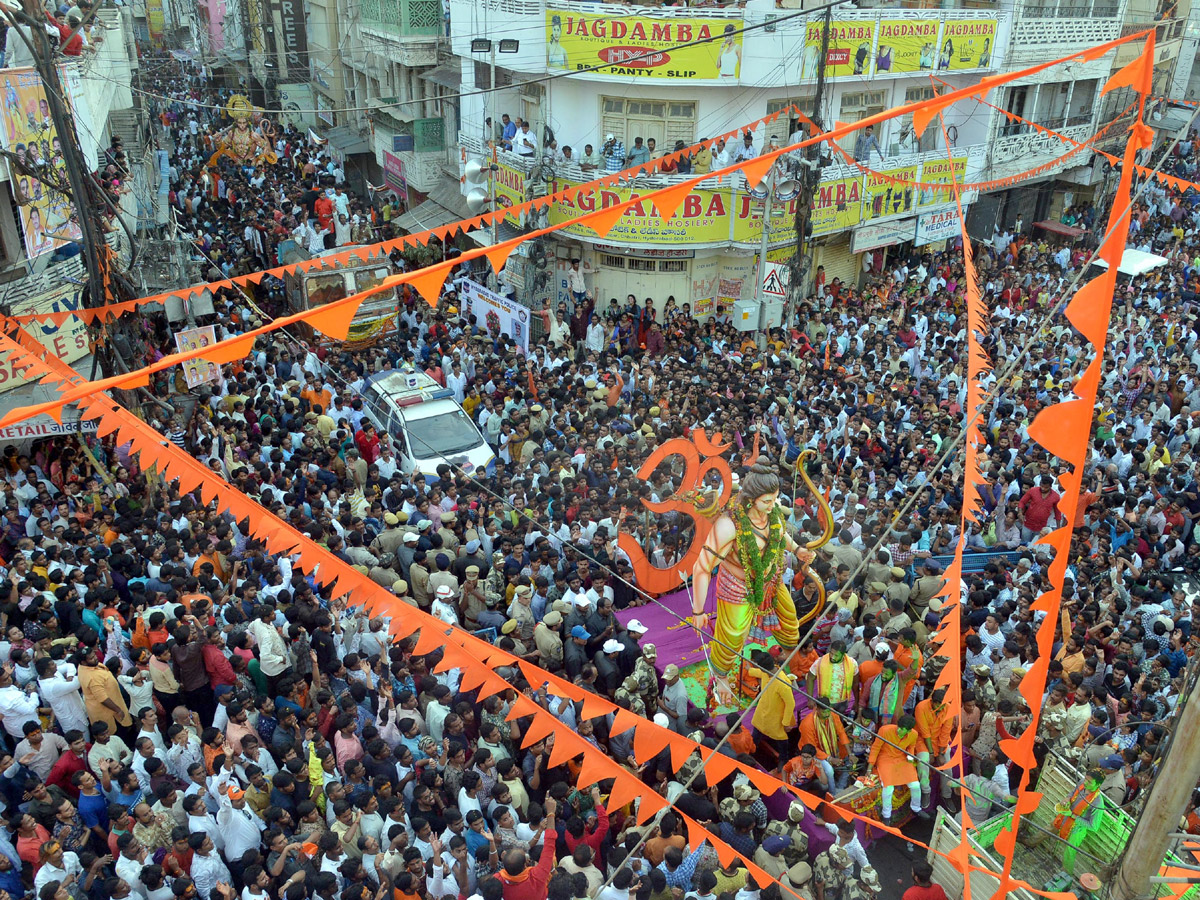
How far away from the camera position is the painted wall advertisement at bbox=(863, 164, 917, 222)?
63.4ft

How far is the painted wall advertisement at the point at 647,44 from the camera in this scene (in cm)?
1673

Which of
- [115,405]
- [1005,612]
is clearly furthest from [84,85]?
[1005,612]

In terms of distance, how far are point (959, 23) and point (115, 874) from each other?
20.6 meters

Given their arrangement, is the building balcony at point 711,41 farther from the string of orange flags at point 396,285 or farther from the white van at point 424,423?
the string of orange flags at point 396,285

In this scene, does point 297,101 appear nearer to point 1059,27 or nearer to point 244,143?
point 244,143

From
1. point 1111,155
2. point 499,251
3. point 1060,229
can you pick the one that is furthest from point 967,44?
point 499,251

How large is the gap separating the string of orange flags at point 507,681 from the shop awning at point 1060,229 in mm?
21904

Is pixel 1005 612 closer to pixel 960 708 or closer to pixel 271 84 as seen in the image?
pixel 960 708

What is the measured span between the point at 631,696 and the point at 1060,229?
22.4m

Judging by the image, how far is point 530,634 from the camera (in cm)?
911

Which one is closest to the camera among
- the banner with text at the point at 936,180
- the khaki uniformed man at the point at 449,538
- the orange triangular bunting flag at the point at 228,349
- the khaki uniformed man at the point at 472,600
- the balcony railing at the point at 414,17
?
the orange triangular bunting flag at the point at 228,349

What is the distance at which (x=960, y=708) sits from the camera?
7.44m

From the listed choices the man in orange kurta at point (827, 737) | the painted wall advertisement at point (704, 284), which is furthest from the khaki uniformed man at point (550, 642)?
the painted wall advertisement at point (704, 284)

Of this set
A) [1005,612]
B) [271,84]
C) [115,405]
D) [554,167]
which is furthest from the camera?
[271,84]
